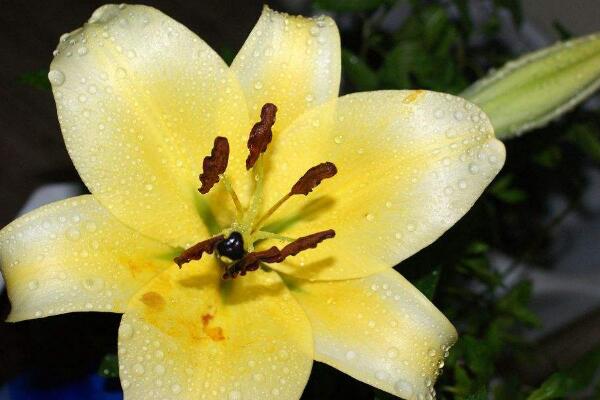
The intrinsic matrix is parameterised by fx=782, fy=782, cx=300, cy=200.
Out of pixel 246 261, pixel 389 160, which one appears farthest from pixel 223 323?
pixel 389 160

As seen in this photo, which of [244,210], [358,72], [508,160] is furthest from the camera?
[508,160]

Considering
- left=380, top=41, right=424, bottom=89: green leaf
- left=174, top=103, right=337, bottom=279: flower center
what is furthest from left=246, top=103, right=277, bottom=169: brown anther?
left=380, top=41, right=424, bottom=89: green leaf

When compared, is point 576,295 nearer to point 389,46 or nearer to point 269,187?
point 389,46

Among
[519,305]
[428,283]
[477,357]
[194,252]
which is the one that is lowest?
[519,305]

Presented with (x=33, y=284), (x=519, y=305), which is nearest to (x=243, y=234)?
(x=33, y=284)

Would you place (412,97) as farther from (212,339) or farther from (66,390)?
(66,390)

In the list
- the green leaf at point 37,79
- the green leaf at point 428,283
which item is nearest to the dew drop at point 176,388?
the green leaf at point 428,283
